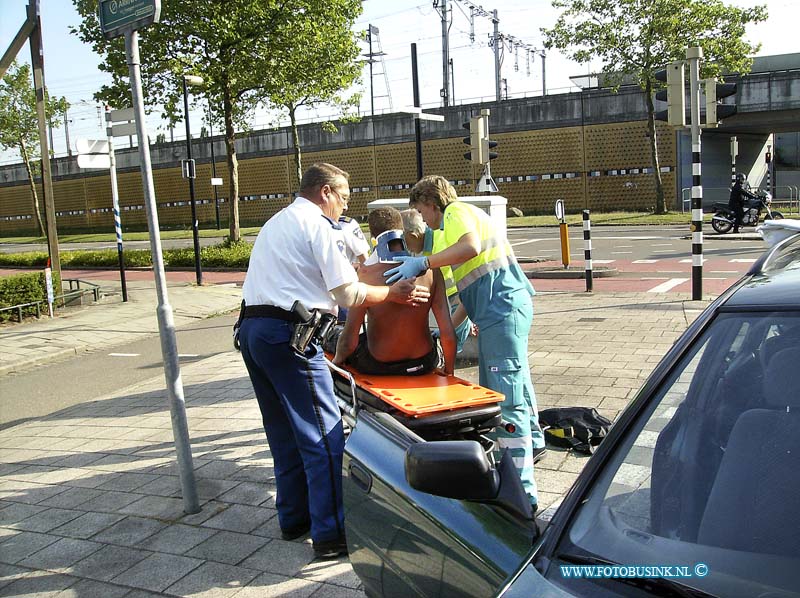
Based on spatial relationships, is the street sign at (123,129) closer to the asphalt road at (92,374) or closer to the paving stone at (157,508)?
the asphalt road at (92,374)

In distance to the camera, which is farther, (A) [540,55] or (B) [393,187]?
(A) [540,55]

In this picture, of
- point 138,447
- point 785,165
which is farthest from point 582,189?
point 138,447

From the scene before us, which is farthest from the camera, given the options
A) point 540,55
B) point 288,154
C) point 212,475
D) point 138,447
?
point 540,55

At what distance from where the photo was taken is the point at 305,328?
371 cm

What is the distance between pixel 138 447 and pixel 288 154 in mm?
42210

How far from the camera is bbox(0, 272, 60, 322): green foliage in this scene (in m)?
13.7

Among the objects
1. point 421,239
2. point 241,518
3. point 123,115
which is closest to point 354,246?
point 421,239

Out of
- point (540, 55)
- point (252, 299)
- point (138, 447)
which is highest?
point (540, 55)

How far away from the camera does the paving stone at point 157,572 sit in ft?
12.1

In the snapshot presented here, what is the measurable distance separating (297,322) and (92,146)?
1136 cm

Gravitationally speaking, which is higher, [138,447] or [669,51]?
[669,51]

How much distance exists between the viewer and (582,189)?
38.0 m

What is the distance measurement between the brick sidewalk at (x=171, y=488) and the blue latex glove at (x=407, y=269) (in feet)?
4.61

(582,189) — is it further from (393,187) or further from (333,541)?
(333,541)
